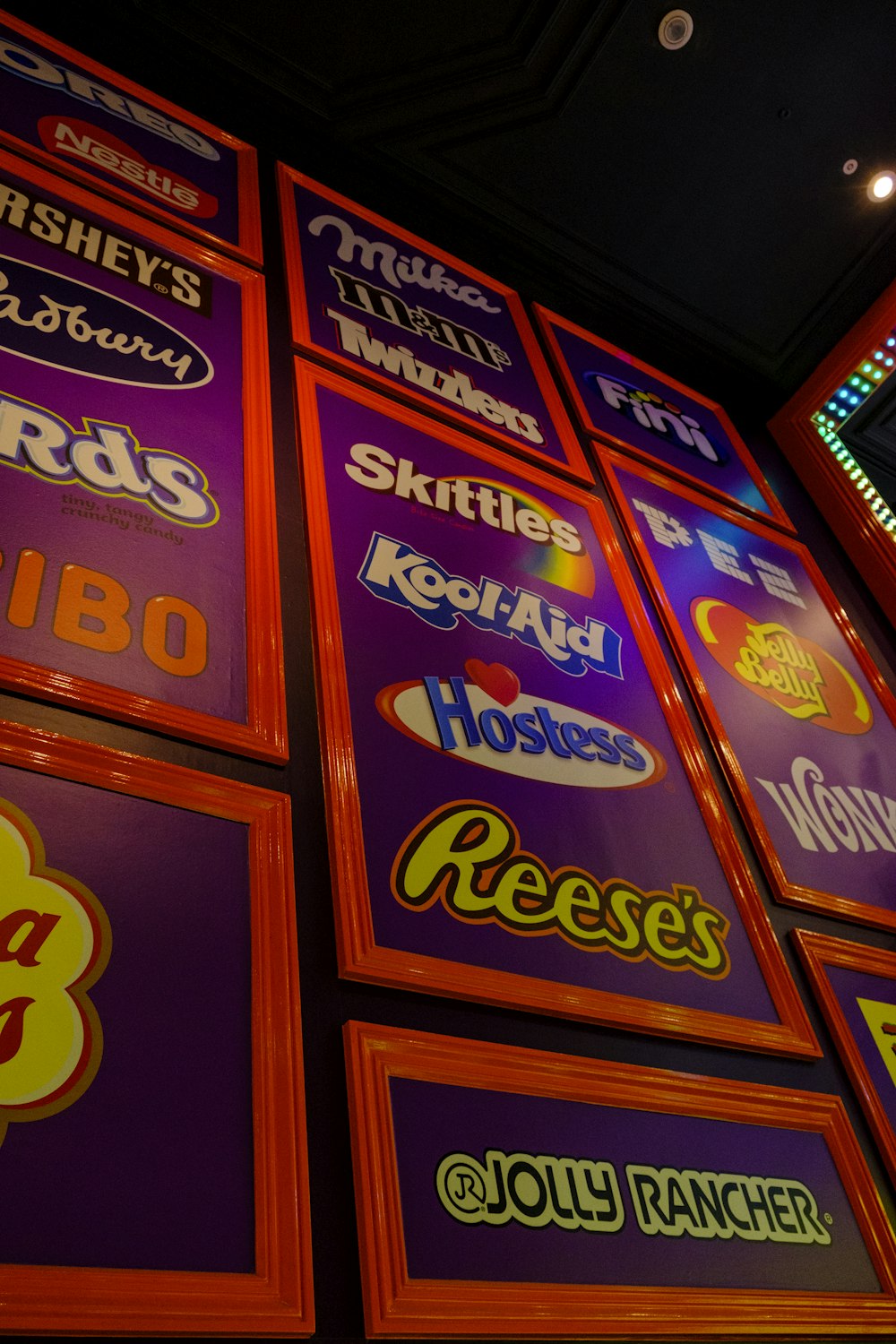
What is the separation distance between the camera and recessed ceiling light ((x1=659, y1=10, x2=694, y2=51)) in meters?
3.92

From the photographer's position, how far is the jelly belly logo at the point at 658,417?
4121 mm

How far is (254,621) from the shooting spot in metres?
2.01

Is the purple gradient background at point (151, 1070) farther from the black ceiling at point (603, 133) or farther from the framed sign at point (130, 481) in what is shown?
the black ceiling at point (603, 133)

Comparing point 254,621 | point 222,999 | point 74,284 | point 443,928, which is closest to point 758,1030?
point 443,928

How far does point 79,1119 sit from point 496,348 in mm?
3304

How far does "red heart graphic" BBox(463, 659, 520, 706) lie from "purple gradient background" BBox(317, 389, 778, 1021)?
0.08 ft

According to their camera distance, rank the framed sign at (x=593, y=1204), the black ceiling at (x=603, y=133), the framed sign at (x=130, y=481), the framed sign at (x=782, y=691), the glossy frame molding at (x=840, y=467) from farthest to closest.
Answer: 1. the glossy frame molding at (x=840, y=467)
2. the black ceiling at (x=603, y=133)
3. the framed sign at (x=782, y=691)
4. the framed sign at (x=130, y=481)
5. the framed sign at (x=593, y=1204)

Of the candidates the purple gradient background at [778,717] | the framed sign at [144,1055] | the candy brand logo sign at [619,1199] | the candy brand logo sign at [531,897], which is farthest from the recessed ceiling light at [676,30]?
the candy brand logo sign at [619,1199]

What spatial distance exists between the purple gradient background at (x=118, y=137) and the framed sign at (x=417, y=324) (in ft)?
0.77

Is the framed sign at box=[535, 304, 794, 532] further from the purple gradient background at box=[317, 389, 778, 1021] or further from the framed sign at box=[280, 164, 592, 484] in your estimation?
the purple gradient background at box=[317, 389, 778, 1021]

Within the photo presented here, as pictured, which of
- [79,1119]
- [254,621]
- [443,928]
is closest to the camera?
[79,1119]

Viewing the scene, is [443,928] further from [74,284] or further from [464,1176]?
[74,284]

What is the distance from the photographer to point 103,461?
2.10 meters

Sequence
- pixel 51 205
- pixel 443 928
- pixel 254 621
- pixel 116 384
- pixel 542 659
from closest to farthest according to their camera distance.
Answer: pixel 443 928
pixel 254 621
pixel 116 384
pixel 542 659
pixel 51 205
